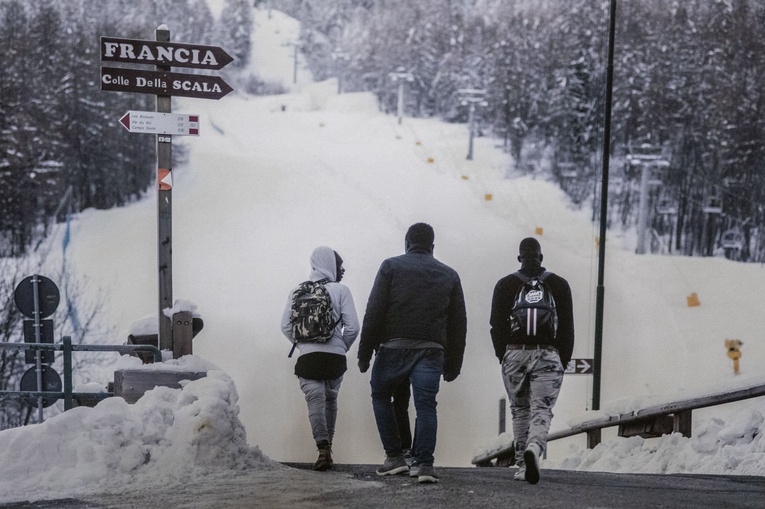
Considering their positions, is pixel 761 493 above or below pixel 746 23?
below

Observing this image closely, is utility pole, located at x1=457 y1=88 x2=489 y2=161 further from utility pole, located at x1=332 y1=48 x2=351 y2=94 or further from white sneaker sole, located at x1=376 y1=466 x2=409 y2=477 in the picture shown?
white sneaker sole, located at x1=376 y1=466 x2=409 y2=477

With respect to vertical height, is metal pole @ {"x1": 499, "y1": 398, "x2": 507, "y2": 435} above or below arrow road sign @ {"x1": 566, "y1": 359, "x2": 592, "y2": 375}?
below

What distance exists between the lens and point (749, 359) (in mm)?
33406

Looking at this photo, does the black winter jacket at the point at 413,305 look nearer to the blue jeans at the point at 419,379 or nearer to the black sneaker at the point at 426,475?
the blue jeans at the point at 419,379

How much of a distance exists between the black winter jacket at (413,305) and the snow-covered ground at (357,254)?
20.6m

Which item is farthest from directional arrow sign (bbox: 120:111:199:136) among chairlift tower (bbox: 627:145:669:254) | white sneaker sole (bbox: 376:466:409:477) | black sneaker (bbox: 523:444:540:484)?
chairlift tower (bbox: 627:145:669:254)

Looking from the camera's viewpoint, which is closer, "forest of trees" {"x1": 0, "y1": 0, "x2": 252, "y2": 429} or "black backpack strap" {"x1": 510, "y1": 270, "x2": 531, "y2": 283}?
"black backpack strap" {"x1": 510, "y1": 270, "x2": 531, "y2": 283}

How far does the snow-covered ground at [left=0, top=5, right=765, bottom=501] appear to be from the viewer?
107 feet

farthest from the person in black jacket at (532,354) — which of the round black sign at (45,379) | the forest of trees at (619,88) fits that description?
the forest of trees at (619,88)

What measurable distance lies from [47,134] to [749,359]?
25.3m

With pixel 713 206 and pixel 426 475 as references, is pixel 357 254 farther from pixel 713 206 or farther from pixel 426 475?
pixel 426 475

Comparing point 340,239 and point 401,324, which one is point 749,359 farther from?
point 401,324

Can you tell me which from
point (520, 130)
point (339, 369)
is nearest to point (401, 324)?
point (339, 369)

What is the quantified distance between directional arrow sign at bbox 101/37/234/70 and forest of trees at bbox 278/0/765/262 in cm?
2932
